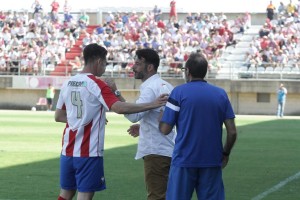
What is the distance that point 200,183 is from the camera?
8.46 meters

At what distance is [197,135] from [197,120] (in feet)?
0.48

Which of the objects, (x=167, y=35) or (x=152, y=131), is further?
(x=167, y=35)

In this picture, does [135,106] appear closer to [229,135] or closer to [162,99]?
[162,99]

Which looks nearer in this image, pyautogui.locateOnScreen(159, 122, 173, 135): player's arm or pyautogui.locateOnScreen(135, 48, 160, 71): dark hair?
pyautogui.locateOnScreen(159, 122, 173, 135): player's arm

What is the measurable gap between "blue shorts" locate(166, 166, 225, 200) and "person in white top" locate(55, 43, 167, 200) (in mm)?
919

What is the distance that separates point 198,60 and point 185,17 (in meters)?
46.4

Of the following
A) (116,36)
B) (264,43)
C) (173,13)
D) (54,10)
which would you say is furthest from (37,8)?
(264,43)

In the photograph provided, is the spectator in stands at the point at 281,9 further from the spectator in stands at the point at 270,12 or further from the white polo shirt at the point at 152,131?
the white polo shirt at the point at 152,131

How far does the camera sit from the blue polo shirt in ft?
27.6

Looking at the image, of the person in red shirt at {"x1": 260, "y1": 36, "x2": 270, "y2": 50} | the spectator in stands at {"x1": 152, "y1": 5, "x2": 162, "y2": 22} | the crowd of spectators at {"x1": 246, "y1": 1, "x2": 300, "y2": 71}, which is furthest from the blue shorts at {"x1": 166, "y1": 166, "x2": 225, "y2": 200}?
A: the spectator in stands at {"x1": 152, "y1": 5, "x2": 162, "y2": 22}

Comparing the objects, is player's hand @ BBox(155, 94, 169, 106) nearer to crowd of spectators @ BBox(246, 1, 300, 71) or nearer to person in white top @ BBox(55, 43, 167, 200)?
person in white top @ BBox(55, 43, 167, 200)

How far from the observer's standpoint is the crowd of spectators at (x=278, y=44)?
45.0 m

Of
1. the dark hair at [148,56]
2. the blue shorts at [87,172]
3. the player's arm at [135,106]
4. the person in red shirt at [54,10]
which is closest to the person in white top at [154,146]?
the dark hair at [148,56]

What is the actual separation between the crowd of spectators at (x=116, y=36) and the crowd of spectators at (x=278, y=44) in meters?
2.04
